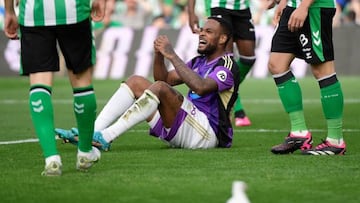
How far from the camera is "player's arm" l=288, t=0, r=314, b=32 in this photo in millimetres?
8688

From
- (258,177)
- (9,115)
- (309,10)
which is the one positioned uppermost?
(309,10)

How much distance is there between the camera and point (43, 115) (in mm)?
7383

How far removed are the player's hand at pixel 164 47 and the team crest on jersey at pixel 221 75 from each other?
456mm

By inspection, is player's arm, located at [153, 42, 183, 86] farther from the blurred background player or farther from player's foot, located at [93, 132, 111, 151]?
the blurred background player

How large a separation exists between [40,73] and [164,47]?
1.80 m

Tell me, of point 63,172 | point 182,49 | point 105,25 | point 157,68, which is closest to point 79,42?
point 63,172

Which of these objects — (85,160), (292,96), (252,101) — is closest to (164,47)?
(292,96)

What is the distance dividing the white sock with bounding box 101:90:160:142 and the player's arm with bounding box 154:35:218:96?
14.3 inches

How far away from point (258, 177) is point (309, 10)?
6.99 ft

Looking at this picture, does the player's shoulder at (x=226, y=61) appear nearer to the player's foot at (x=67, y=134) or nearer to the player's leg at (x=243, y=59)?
the player's foot at (x=67, y=134)

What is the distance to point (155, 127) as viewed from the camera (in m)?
9.20

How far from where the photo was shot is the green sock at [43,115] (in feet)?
24.1

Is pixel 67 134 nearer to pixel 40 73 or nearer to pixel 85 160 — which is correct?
pixel 85 160

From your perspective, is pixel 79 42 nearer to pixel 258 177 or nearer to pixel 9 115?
pixel 258 177
